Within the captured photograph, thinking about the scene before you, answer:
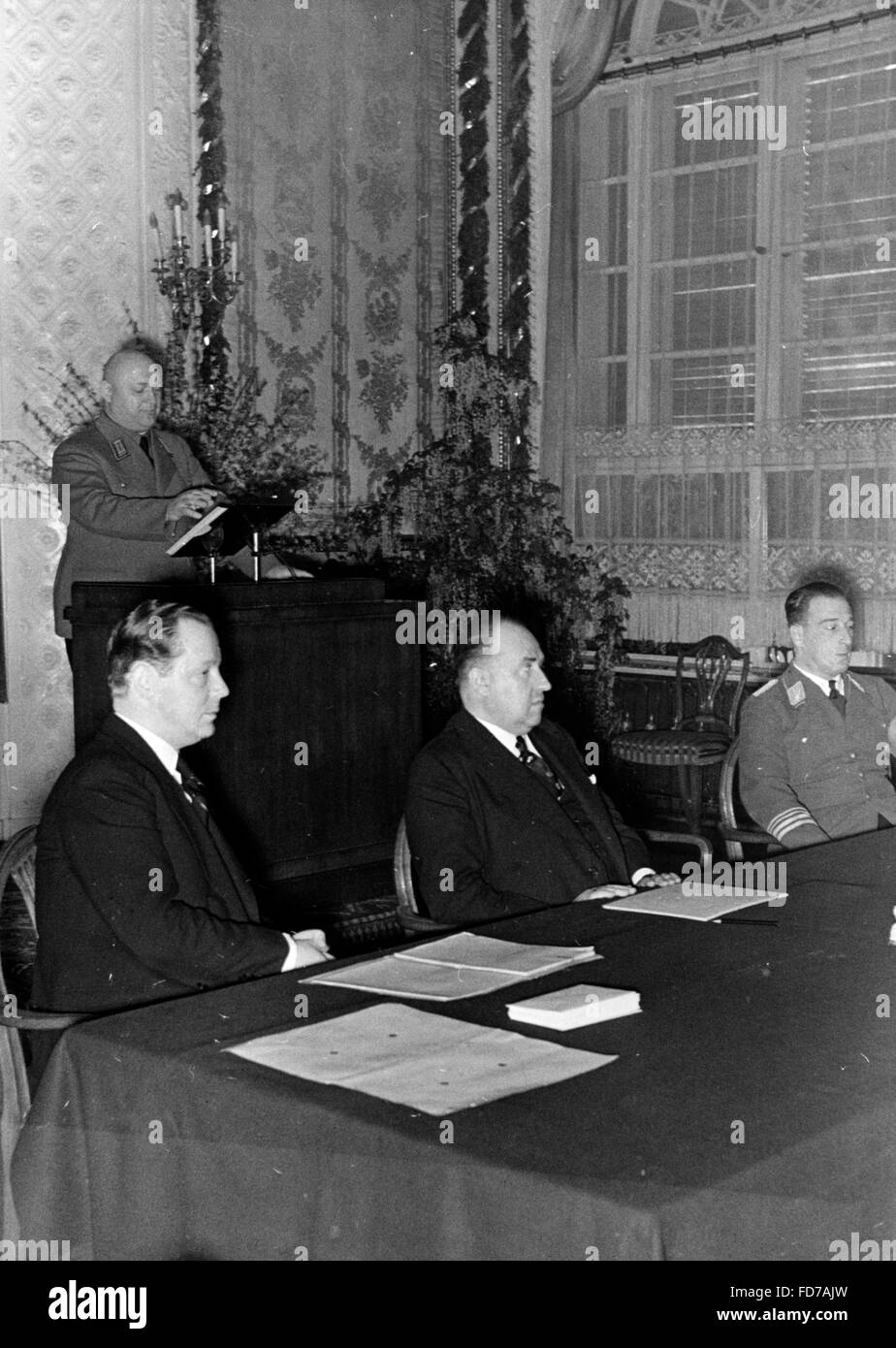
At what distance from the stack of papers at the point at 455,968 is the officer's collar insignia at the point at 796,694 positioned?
207cm

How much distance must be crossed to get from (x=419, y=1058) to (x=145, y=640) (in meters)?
1.27

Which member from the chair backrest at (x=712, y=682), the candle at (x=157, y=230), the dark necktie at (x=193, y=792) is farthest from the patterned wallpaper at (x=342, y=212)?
the dark necktie at (x=193, y=792)

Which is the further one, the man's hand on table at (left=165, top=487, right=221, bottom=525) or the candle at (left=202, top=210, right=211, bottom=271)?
the candle at (left=202, top=210, right=211, bottom=271)

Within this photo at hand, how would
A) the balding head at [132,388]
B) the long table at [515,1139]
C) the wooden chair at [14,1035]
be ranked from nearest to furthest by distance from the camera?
the long table at [515,1139], the wooden chair at [14,1035], the balding head at [132,388]

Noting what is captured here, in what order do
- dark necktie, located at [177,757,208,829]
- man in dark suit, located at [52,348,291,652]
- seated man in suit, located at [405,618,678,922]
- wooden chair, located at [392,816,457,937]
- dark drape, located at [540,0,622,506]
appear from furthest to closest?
dark drape, located at [540,0,622,506]
man in dark suit, located at [52,348,291,652]
seated man in suit, located at [405,618,678,922]
wooden chair, located at [392,816,457,937]
dark necktie, located at [177,757,208,829]

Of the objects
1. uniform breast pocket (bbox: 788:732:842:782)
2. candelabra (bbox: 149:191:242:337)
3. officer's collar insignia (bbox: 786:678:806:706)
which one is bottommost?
uniform breast pocket (bbox: 788:732:842:782)

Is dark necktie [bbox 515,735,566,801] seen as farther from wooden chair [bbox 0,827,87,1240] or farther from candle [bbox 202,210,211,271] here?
candle [bbox 202,210,211,271]

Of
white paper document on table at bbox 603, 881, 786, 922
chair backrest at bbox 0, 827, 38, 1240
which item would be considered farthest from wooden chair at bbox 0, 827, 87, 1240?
white paper document on table at bbox 603, 881, 786, 922

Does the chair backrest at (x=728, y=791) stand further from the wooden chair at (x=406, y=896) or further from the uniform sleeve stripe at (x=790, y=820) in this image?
the wooden chair at (x=406, y=896)

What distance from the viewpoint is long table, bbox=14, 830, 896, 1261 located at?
1.73 meters

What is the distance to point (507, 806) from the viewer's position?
12.3 ft

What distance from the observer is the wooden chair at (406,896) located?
11.0 ft

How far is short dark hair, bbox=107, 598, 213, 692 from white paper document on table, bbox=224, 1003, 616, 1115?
1.03 m
